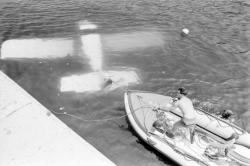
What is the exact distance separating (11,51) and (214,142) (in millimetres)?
13363

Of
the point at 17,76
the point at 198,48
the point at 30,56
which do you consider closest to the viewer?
the point at 17,76

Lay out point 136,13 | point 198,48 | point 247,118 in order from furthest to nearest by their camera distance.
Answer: point 136,13
point 198,48
point 247,118

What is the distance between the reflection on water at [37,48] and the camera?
17406mm

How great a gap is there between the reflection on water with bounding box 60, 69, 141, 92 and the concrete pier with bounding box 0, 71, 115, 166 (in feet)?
7.89

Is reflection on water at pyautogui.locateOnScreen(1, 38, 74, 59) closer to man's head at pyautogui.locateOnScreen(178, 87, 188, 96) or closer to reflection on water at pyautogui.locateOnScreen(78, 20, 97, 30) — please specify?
reflection on water at pyautogui.locateOnScreen(78, 20, 97, 30)

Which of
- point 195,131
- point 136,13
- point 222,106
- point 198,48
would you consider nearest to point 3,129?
point 195,131

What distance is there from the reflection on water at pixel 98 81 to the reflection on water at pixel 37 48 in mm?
2856

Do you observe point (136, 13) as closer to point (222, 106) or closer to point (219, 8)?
point (219, 8)

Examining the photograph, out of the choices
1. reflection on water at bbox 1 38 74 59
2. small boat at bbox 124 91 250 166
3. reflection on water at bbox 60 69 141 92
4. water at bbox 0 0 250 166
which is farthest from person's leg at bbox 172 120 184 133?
reflection on water at bbox 1 38 74 59

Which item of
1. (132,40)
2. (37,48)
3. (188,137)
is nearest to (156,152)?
(188,137)

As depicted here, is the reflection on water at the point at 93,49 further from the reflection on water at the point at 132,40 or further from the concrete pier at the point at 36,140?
the concrete pier at the point at 36,140

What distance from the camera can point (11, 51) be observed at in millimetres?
17656

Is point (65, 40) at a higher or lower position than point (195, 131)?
higher

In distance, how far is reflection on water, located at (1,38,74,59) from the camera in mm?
17406
